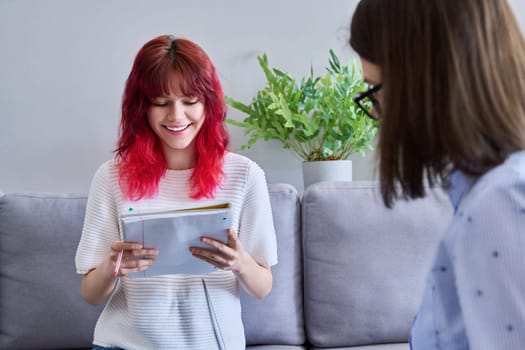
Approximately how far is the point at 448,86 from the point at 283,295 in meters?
1.12

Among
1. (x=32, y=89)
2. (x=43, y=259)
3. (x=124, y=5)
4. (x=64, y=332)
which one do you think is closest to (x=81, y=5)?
(x=124, y=5)

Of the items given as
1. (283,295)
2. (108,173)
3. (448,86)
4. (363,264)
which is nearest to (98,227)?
(108,173)

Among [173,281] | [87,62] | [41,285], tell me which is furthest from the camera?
[87,62]

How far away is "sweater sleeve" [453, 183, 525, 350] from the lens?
0.58 metres

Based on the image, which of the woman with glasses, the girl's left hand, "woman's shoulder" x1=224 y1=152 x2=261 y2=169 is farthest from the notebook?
the woman with glasses

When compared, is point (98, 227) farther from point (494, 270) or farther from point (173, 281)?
point (494, 270)

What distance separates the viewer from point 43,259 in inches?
64.6

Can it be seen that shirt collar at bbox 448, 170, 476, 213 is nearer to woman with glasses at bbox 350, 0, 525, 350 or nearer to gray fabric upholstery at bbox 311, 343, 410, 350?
woman with glasses at bbox 350, 0, 525, 350

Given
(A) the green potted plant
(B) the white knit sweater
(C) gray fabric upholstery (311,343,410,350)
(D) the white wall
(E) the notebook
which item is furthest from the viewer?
(D) the white wall

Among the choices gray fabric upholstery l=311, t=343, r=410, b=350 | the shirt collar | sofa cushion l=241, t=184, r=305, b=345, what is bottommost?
gray fabric upholstery l=311, t=343, r=410, b=350

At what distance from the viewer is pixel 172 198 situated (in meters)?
1.42

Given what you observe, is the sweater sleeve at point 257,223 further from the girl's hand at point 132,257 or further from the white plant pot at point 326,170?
the white plant pot at point 326,170

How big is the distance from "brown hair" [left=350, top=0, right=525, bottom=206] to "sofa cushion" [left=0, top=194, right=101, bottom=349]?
3.90ft

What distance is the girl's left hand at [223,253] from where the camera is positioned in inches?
46.4
